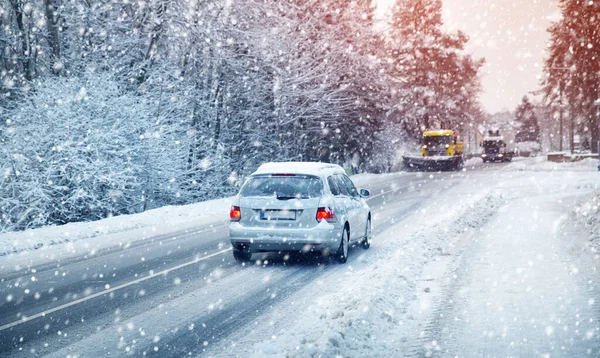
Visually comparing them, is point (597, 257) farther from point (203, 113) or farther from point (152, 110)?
point (203, 113)

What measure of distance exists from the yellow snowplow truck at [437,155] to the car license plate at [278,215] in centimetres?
3945

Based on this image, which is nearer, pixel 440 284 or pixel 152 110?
pixel 440 284

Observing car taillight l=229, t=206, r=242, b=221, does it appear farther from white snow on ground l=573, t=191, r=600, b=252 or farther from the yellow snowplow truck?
the yellow snowplow truck

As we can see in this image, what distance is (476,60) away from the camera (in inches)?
2628

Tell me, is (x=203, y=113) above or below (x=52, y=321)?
above

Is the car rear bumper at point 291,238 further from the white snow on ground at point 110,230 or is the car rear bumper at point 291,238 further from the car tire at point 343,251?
the white snow on ground at point 110,230

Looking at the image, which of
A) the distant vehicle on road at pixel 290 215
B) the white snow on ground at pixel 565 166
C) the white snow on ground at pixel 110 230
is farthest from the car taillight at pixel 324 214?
the white snow on ground at pixel 565 166

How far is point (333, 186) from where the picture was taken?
11.0 m

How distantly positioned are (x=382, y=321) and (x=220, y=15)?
942 inches

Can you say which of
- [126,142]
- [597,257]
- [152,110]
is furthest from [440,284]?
[152,110]

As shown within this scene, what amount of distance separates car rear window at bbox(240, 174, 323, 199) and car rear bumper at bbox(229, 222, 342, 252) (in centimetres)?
59

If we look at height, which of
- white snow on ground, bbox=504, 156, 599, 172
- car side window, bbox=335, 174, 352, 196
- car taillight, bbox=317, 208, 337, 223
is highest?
car side window, bbox=335, 174, 352, 196

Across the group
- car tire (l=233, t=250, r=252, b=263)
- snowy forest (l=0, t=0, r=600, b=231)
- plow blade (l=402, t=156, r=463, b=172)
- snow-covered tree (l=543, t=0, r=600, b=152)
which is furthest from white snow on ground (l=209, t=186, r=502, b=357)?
snow-covered tree (l=543, t=0, r=600, b=152)

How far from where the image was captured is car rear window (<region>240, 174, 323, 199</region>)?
408 inches
